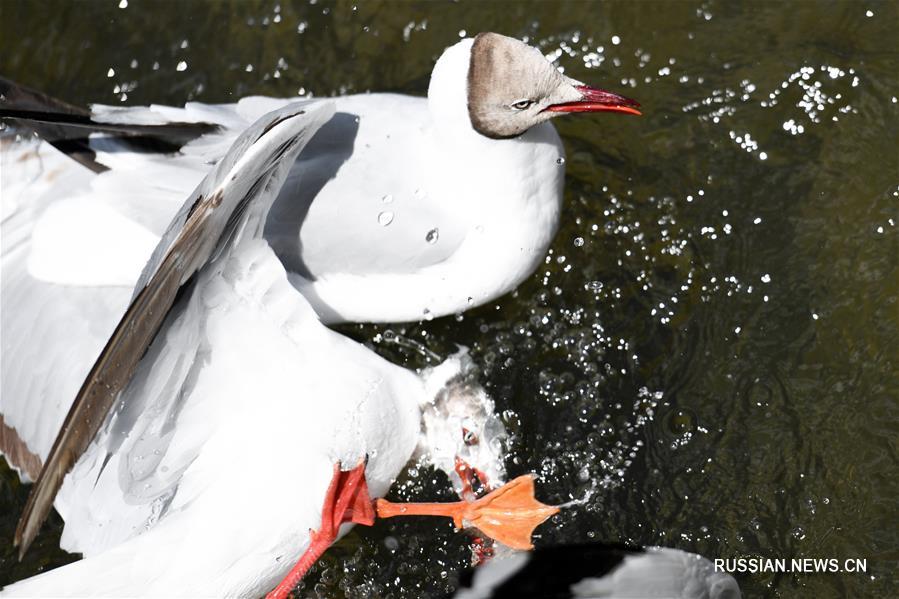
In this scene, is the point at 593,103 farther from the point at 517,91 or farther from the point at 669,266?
the point at 669,266

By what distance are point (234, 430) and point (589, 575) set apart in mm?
969

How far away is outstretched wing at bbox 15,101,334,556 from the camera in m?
2.09

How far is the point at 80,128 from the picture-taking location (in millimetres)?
2707

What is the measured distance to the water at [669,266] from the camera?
2.81 metres

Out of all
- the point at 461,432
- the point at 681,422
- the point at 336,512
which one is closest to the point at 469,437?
the point at 461,432

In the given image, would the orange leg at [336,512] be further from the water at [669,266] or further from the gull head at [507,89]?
the gull head at [507,89]

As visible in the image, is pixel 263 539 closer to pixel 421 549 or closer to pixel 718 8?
pixel 421 549

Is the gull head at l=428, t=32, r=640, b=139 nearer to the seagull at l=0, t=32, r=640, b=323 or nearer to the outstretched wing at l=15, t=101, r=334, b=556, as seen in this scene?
the seagull at l=0, t=32, r=640, b=323

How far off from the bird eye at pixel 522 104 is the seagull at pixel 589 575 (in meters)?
1.16

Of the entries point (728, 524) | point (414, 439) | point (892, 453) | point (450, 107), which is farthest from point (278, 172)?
point (892, 453)

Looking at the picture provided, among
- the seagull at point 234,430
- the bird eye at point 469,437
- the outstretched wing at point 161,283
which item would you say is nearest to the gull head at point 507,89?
the seagull at point 234,430

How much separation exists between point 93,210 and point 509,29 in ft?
5.63

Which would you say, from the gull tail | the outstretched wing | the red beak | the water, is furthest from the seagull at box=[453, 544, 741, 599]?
the gull tail

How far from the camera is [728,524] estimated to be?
275 centimetres
